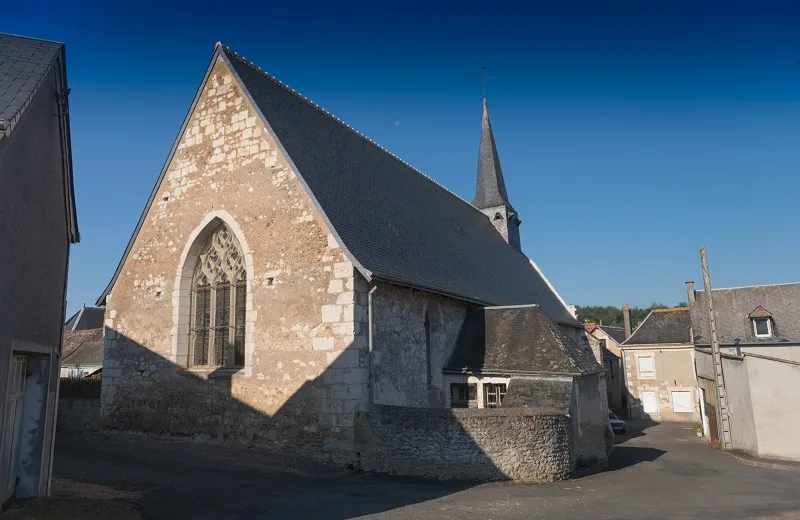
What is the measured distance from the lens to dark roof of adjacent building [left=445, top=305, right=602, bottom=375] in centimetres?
1284

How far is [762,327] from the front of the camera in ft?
87.3

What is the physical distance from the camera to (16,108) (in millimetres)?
5496

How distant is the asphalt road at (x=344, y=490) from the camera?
25.7 feet

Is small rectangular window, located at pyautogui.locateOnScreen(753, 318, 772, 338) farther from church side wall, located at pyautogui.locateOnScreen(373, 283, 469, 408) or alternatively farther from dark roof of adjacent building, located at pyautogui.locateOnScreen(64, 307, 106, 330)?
dark roof of adjacent building, located at pyautogui.locateOnScreen(64, 307, 106, 330)

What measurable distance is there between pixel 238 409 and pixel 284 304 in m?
2.40

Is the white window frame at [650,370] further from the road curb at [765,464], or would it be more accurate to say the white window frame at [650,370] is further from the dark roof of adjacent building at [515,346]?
the dark roof of adjacent building at [515,346]

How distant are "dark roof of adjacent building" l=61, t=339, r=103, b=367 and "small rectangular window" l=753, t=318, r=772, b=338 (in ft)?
104

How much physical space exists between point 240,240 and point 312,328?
2909mm

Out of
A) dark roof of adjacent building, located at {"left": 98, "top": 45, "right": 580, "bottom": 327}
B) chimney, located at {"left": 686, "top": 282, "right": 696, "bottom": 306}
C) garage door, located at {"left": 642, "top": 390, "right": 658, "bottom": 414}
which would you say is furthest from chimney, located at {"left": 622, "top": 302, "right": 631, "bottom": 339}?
dark roof of adjacent building, located at {"left": 98, "top": 45, "right": 580, "bottom": 327}

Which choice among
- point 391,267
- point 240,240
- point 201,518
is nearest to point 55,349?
point 201,518

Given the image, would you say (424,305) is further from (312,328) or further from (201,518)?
(201,518)

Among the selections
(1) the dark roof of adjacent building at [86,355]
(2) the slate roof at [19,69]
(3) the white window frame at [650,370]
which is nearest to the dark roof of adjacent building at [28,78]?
(2) the slate roof at [19,69]

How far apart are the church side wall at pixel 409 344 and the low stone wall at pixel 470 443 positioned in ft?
2.95

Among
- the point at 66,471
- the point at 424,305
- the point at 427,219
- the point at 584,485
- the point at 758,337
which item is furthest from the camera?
the point at 758,337
